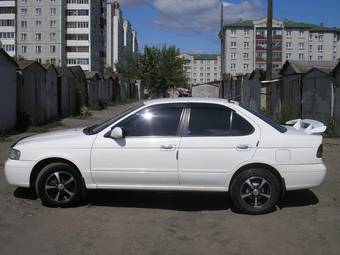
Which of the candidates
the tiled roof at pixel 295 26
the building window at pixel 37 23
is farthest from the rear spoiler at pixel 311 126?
the tiled roof at pixel 295 26

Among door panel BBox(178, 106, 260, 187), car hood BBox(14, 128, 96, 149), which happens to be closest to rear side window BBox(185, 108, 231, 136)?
door panel BBox(178, 106, 260, 187)

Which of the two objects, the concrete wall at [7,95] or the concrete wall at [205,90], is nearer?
the concrete wall at [7,95]

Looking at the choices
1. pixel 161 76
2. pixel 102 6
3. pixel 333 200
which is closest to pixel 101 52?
pixel 102 6

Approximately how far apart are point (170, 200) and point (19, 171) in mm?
2184

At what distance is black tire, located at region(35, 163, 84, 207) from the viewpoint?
7.45 metres

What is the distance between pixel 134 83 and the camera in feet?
237

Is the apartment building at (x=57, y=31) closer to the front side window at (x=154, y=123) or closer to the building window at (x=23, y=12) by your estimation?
the building window at (x=23, y=12)

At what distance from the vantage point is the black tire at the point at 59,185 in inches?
293

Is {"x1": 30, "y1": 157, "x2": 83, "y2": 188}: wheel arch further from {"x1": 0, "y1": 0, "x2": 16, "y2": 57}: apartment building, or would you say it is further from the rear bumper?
{"x1": 0, "y1": 0, "x2": 16, "y2": 57}: apartment building

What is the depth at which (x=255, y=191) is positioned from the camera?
7293mm

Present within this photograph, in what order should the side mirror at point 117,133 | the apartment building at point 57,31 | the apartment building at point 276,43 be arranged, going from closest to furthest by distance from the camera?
1. the side mirror at point 117,133
2. the apartment building at point 57,31
3. the apartment building at point 276,43

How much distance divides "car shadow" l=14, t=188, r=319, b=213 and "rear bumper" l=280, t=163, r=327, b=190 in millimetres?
601

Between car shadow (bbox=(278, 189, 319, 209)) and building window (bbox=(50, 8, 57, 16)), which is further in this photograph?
building window (bbox=(50, 8, 57, 16))

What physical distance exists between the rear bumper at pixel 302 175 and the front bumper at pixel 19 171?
3387mm
